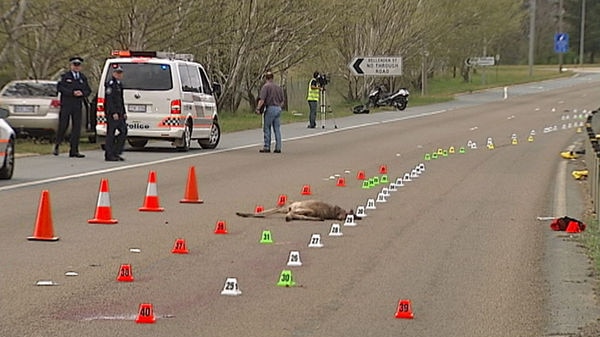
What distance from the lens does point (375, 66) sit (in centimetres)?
4428

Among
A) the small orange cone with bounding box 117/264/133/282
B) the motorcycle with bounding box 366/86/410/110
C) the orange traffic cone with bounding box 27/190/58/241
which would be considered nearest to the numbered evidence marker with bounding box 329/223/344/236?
the orange traffic cone with bounding box 27/190/58/241

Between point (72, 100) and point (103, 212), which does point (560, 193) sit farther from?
point (72, 100)

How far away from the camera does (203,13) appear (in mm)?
37875

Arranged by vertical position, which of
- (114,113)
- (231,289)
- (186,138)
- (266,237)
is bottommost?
(186,138)

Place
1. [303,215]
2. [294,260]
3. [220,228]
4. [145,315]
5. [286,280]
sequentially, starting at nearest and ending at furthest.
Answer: [145,315] < [286,280] < [294,260] < [220,228] < [303,215]

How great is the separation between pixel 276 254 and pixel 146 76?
1351 centimetres

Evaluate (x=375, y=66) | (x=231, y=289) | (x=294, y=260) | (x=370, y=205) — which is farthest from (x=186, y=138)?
(x=375, y=66)

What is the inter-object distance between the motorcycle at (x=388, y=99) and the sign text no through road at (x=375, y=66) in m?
5.93

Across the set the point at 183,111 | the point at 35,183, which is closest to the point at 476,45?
the point at 183,111

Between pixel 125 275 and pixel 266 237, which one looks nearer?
pixel 125 275

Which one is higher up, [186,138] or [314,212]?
[314,212]

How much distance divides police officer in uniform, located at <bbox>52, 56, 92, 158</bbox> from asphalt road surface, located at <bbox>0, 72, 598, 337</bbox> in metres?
0.65

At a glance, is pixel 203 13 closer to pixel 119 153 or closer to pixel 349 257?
pixel 119 153

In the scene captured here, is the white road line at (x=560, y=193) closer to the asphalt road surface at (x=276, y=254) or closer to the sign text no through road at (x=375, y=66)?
the asphalt road surface at (x=276, y=254)
